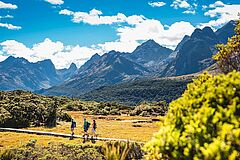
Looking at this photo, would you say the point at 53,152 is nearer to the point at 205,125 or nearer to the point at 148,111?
the point at 205,125

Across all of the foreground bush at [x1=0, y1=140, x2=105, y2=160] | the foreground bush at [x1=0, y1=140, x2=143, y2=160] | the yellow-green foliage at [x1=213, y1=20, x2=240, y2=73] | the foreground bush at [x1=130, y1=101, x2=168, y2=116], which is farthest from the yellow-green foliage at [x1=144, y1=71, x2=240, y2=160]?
the foreground bush at [x1=130, y1=101, x2=168, y2=116]

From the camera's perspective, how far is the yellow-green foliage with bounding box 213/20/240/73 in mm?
15330

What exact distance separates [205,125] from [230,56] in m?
8.35

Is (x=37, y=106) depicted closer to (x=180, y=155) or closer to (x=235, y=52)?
(x=235, y=52)

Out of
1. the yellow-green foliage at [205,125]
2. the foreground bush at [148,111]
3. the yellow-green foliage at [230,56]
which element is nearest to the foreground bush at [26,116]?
the foreground bush at [148,111]

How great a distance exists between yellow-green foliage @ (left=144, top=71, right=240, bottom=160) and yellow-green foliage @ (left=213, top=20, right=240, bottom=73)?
6.39 m

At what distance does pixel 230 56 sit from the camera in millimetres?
15617

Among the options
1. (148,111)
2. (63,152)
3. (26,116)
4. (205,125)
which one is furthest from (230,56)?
(148,111)

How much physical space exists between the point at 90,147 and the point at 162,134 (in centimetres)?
2167

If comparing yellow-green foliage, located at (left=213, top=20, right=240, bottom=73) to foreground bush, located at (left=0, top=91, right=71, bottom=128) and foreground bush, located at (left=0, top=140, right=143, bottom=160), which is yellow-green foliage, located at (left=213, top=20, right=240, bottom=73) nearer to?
foreground bush, located at (left=0, top=140, right=143, bottom=160)

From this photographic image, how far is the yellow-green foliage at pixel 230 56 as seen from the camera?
15330 millimetres

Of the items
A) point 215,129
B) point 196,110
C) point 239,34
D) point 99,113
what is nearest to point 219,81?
point 196,110

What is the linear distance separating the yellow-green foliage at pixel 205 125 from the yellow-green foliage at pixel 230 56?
6.39m

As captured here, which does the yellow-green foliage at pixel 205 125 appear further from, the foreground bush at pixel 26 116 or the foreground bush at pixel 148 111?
the foreground bush at pixel 148 111
